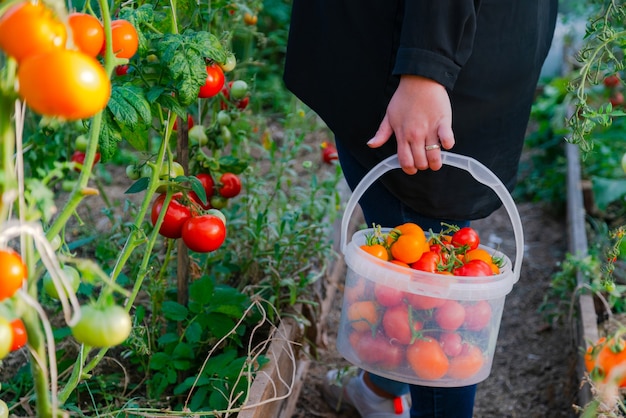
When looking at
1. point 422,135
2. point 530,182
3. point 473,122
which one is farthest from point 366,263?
point 530,182

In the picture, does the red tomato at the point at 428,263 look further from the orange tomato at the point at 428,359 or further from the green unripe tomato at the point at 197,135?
the green unripe tomato at the point at 197,135

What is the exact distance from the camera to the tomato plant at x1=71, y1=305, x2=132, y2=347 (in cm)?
86

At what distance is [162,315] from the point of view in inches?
78.0

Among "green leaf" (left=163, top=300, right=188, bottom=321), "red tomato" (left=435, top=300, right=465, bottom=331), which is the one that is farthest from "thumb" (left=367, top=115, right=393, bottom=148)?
"green leaf" (left=163, top=300, right=188, bottom=321)

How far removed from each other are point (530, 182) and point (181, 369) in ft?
8.13

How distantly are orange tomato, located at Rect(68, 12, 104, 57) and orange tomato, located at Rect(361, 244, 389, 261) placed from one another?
66 centimetres

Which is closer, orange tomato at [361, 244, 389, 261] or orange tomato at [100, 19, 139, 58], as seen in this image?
orange tomato at [100, 19, 139, 58]

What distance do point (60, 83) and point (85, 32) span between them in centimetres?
21

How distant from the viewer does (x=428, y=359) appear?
54.2 inches

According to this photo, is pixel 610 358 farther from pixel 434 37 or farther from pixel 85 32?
pixel 85 32

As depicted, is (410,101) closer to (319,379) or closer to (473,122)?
(473,122)

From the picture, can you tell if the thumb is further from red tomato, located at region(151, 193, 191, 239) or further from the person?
red tomato, located at region(151, 193, 191, 239)

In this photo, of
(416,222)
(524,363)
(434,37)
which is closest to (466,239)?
(416,222)

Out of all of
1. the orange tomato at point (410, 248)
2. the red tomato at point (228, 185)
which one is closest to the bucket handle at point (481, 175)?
the orange tomato at point (410, 248)
